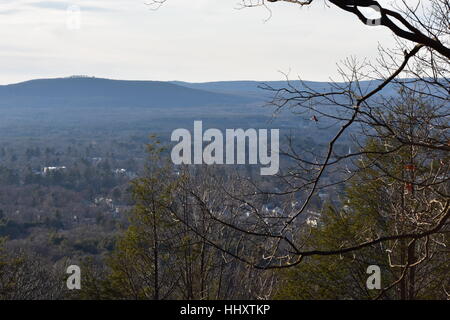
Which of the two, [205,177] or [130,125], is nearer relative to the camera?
[205,177]

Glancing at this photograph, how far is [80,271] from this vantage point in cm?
1388

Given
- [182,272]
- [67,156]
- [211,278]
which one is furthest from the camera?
[67,156]

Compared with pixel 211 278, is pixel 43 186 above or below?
below

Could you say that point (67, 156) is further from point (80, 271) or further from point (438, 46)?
point (438, 46)

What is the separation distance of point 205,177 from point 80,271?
3.63 m

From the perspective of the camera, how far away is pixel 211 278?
12977mm
